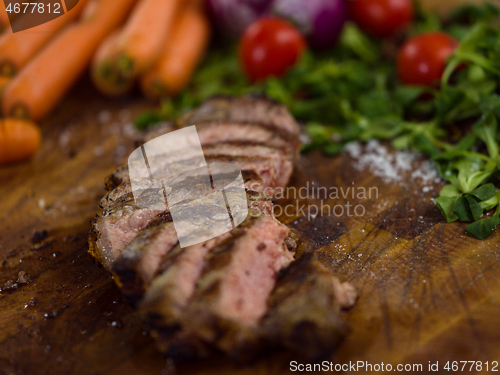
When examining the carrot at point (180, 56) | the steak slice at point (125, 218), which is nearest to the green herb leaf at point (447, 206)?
the steak slice at point (125, 218)

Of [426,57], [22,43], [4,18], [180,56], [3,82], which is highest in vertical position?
[4,18]

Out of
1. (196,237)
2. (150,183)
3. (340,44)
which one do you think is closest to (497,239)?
(196,237)

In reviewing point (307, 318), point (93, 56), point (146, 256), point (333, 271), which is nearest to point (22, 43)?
point (93, 56)

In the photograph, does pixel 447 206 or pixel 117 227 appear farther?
pixel 447 206

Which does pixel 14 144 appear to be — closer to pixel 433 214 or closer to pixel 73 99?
pixel 73 99

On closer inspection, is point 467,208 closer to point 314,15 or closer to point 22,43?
point 314,15

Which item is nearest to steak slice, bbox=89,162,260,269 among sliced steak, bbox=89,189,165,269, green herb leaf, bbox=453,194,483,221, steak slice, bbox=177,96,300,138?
sliced steak, bbox=89,189,165,269
